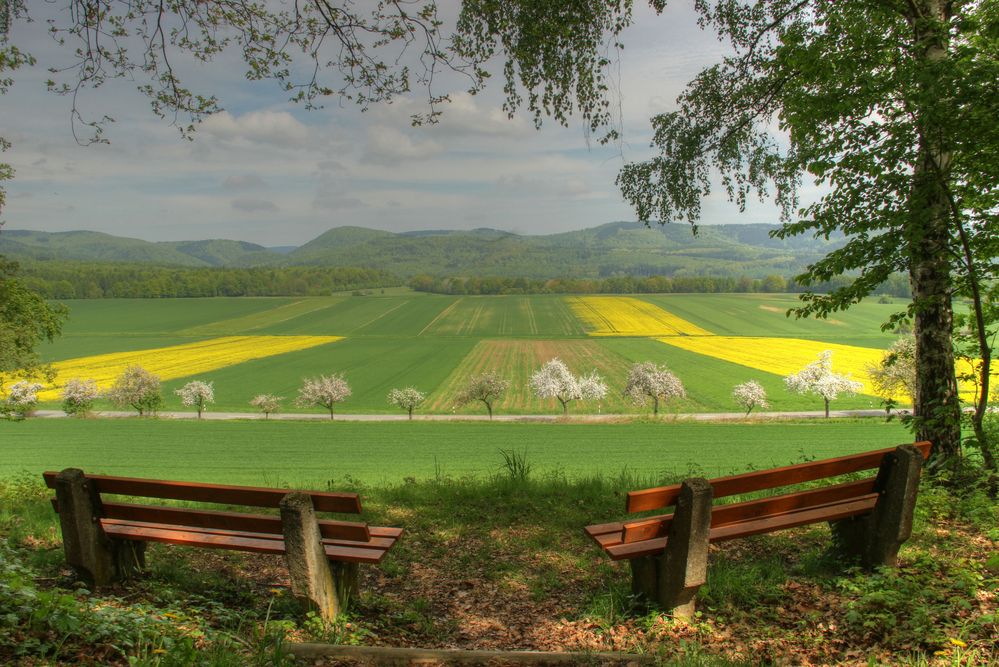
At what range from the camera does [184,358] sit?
208ft

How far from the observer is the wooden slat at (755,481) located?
363 cm

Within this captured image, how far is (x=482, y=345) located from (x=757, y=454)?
51.3 meters

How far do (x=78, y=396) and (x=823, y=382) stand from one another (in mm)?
55943

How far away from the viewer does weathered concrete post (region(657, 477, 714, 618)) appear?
3.69 meters

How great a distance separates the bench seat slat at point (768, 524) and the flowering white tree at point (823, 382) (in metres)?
41.8

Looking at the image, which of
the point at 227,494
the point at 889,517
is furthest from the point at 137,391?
the point at 889,517

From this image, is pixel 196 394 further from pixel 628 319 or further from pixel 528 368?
pixel 628 319

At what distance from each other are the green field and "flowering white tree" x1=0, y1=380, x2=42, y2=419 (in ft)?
43.0

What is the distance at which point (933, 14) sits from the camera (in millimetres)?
6230

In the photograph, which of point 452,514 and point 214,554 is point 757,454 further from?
point 214,554

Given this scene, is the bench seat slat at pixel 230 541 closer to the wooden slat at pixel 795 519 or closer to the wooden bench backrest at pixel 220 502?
the wooden bench backrest at pixel 220 502

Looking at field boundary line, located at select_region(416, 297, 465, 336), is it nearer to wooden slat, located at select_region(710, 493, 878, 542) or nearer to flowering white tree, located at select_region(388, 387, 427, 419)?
flowering white tree, located at select_region(388, 387, 427, 419)

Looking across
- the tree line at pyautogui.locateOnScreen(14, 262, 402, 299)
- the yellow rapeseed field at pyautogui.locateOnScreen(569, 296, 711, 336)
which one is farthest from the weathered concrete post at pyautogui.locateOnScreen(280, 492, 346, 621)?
the tree line at pyautogui.locateOnScreen(14, 262, 402, 299)

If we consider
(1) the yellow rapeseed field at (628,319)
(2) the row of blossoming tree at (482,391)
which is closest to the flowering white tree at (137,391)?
(2) the row of blossoming tree at (482,391)
